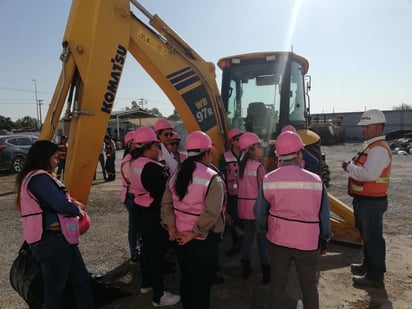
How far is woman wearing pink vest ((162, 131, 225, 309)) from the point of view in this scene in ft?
9.39

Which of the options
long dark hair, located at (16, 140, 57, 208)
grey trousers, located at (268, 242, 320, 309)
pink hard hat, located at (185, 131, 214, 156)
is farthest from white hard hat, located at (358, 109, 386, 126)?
long dark hair, located at (16, 140, 57, 208)

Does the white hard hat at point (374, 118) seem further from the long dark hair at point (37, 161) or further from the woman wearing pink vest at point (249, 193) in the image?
the long dark hair at point (37, 161)

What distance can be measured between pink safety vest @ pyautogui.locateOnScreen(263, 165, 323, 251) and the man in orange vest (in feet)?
4.98

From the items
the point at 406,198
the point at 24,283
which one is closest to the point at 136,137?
the point at 24,283

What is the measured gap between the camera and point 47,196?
272cm

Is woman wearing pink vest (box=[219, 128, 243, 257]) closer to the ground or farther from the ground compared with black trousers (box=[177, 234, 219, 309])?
farther from the ground

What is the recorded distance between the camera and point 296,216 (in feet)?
9.30

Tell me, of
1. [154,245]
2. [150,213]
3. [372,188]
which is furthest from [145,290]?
[372,188]

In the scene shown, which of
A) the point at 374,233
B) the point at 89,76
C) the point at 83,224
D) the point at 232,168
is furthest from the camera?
the point at 232,168

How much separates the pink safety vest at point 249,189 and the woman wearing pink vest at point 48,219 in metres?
2.07

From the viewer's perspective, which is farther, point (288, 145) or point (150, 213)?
point (150, 213)

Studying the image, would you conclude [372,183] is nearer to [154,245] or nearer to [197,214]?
[197,214]

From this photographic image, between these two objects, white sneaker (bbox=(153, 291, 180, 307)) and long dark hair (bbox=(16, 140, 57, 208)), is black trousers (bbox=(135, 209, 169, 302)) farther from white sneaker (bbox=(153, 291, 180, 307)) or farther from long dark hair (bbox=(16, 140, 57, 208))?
long dark hair (bbox=(16, 140, 57, 208))

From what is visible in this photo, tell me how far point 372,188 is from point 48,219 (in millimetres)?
3531
